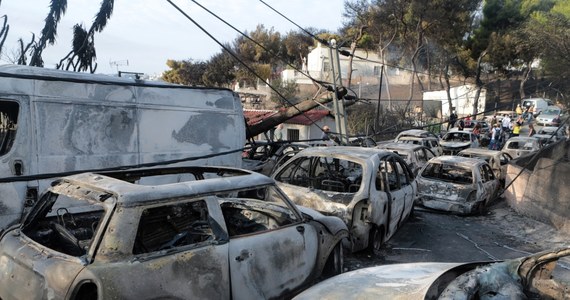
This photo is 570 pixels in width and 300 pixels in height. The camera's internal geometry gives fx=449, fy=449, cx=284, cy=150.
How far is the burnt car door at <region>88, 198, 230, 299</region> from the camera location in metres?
3.09

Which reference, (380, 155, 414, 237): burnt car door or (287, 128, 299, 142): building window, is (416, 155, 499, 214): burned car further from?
(287, 128, 299, 142): building window

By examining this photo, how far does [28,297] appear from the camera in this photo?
3252 millimetres

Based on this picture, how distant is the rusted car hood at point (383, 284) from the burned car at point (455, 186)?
654 cm

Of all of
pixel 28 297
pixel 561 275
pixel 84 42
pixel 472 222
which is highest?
pixel 84 42

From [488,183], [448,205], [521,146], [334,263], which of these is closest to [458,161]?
[488,183]

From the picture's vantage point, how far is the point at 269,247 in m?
4.09

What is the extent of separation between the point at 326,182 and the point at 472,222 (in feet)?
14.4

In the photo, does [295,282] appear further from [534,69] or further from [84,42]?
[534,69]

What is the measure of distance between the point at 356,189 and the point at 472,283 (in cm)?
413

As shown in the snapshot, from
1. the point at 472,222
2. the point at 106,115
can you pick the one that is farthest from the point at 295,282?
the point at 472,222

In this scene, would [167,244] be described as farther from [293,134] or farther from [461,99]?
[461,99]

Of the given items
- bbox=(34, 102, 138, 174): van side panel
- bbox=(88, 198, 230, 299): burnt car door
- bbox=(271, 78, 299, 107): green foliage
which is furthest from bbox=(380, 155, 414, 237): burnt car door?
bbox=(271, 78, 299, 107): green foliage

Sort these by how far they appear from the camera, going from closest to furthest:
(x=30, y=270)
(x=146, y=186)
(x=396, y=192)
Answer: (x=30, y=270), (x=146, y=186), (x=396, y=192)

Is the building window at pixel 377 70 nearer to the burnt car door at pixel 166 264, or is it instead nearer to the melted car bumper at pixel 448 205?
the melted car bumper at pixel 448 205
